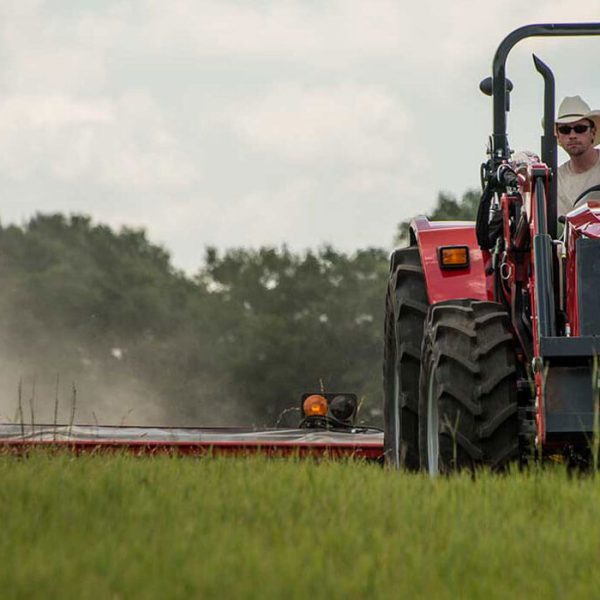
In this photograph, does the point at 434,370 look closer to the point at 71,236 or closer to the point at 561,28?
the point at 561,28

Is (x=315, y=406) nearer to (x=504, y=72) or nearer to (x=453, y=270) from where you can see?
(x=453, y=270)

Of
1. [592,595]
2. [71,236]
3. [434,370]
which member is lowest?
[592,595]

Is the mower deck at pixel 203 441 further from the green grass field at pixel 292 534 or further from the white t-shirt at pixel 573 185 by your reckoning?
the green grass field at pixel 292 534

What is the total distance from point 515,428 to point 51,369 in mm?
49701

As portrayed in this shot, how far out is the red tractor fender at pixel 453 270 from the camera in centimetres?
811

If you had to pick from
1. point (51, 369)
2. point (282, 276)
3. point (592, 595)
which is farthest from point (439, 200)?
point (592, 595)

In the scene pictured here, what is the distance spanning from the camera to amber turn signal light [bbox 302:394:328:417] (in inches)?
484

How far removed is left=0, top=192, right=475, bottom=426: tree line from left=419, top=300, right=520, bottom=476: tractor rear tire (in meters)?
45.4

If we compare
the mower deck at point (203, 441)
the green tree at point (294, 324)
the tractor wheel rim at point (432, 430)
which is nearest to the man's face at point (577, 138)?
the tractor wheel rim at point (432, 430)

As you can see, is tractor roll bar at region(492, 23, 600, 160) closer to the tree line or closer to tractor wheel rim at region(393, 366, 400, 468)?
tractor wheel rim at region(393, 366, 400, 468)

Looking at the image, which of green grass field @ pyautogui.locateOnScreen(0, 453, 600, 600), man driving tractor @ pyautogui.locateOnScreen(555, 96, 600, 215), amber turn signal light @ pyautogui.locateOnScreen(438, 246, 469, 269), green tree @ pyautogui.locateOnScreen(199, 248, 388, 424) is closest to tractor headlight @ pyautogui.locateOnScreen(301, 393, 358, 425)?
amber turn signal light @ pyautogui.locateOnScreen(438, 246, 469, 269)

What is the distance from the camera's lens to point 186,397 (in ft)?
196

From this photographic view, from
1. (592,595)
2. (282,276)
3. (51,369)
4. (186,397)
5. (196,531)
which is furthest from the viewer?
(282,276)

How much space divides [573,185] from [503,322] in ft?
4.52
